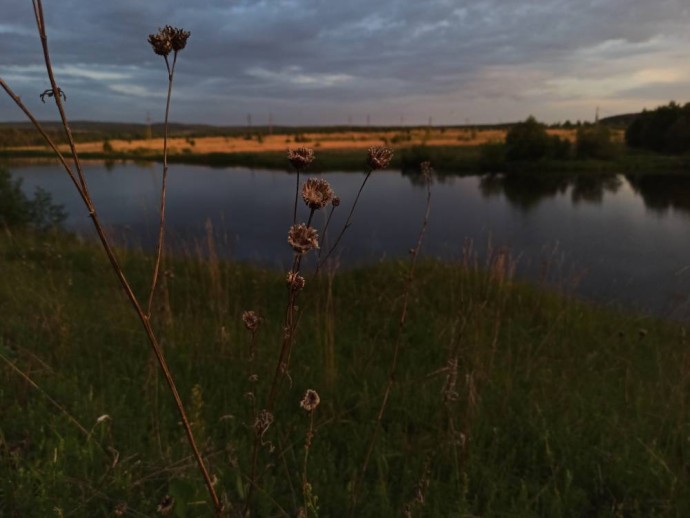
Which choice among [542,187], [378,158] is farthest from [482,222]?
[378,158]

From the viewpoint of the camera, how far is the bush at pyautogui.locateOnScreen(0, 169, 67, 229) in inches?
456

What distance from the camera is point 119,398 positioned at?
288 centimetres

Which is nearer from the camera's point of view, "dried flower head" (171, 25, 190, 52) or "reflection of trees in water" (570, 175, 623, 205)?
"dried flower head" (171, 25, 190, 52)

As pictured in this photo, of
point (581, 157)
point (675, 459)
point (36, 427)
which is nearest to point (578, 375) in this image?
point (675, 459)

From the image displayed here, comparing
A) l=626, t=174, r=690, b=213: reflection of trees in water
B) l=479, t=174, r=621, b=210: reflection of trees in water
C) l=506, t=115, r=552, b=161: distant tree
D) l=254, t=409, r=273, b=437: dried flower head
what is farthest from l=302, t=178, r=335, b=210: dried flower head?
l=506, t=115, r=552, b=161: distant tree

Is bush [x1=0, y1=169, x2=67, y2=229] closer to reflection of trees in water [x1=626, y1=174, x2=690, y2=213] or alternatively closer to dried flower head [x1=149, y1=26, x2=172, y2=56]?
dried flower head [x1=149, y1=26, x2=172, y2=56]

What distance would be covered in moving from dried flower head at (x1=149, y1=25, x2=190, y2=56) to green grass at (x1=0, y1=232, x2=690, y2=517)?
1.70 ft

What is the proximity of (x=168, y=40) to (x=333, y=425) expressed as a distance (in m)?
2.52

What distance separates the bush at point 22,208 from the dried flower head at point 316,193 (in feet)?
42.3

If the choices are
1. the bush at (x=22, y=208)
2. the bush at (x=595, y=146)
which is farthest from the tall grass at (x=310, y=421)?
the bush at (x=595, y=146)

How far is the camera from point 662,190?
28375mm

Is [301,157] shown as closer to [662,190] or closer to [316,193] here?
[316,193]

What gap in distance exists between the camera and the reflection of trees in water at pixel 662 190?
23.7 m

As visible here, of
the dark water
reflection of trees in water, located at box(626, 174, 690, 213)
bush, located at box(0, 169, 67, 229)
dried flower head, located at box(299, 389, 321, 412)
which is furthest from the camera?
reflection of trees in water, located at box(626, 174, 690, 213)
